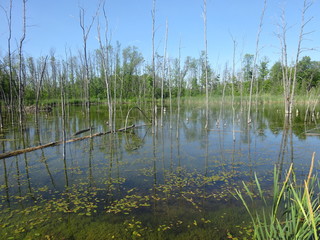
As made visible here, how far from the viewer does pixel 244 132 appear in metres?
11.0

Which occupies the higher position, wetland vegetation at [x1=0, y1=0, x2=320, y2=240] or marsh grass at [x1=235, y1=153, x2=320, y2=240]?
marsh grass at [x1=235, y1=153, x2=320, y2=240]

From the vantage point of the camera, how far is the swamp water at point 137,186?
3.21 metres

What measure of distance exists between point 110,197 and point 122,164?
206 centimetres

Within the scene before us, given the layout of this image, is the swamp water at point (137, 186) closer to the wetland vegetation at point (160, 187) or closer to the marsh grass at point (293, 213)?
the wetland vegetation at point (160, 187)

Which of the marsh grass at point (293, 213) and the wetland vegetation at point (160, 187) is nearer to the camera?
the marsh grass at point (293, 213)

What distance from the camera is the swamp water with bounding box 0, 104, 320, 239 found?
10.5 feet

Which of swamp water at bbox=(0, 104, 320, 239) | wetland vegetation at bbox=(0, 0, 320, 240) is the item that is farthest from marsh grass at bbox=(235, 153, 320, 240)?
swamp water at bbox=(0, 104, 320, 239)

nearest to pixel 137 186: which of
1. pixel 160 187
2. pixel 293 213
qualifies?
pixel 160 187

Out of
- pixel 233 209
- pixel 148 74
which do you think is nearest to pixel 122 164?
pixel 233 209

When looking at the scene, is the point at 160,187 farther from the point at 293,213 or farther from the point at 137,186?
the point at 293,213

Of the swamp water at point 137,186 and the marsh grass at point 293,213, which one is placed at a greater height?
the marsh grass at point 293,213

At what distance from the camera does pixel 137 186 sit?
4711mm

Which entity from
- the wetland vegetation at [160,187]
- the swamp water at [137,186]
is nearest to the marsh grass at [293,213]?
the wetland vegetation at [160,187]

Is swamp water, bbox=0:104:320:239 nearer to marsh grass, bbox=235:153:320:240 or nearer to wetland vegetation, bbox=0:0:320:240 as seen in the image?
wetland vegetation, bbox=0:0:320:240
